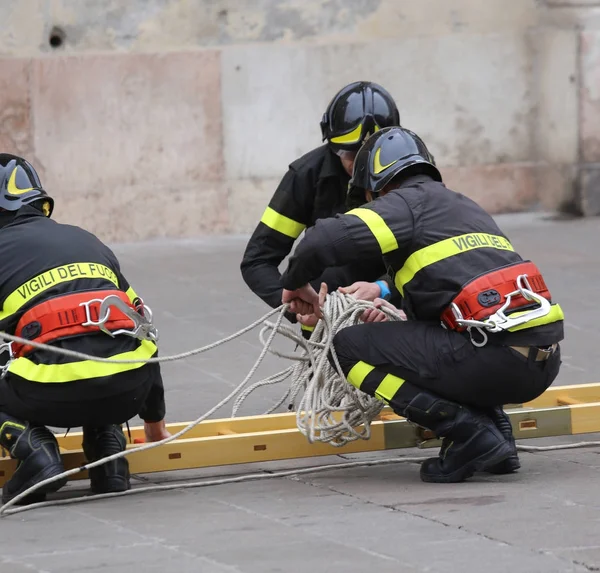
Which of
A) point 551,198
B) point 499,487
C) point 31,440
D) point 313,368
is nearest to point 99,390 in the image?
point 31,440

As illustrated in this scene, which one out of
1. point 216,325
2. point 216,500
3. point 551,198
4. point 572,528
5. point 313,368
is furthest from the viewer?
point 551,198

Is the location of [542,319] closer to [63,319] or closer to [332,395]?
[332,395]

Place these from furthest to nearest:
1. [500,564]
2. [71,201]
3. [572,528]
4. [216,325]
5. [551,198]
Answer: [551,198] < [71,201] < [216,325] < [572,528] < [500,564]

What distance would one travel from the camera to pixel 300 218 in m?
6.46

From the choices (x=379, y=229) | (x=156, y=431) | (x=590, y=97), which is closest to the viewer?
(x=379, y=229)

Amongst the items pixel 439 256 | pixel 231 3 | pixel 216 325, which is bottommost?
pixel 216 325

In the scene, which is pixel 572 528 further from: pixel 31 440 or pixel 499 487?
pixel 31 440

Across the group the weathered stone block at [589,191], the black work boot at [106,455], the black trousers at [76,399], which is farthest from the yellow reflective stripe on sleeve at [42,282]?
the weathered stone block at [589,191]

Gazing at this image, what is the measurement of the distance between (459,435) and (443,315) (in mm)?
434

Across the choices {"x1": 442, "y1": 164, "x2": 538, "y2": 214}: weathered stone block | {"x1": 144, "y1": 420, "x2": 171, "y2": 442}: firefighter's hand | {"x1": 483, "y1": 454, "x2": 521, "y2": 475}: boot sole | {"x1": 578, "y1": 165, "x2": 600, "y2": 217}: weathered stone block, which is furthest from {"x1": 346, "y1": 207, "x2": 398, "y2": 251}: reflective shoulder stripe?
{"x1": 578, "y1": 165, "x2": 600, "y2": 217}: weathered stone block

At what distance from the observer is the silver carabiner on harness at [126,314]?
521 centimetres

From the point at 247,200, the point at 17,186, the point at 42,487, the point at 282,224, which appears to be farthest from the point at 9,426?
the point at 247,200

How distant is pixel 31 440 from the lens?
17.2 feet

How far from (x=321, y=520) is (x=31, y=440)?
117 centimetres
